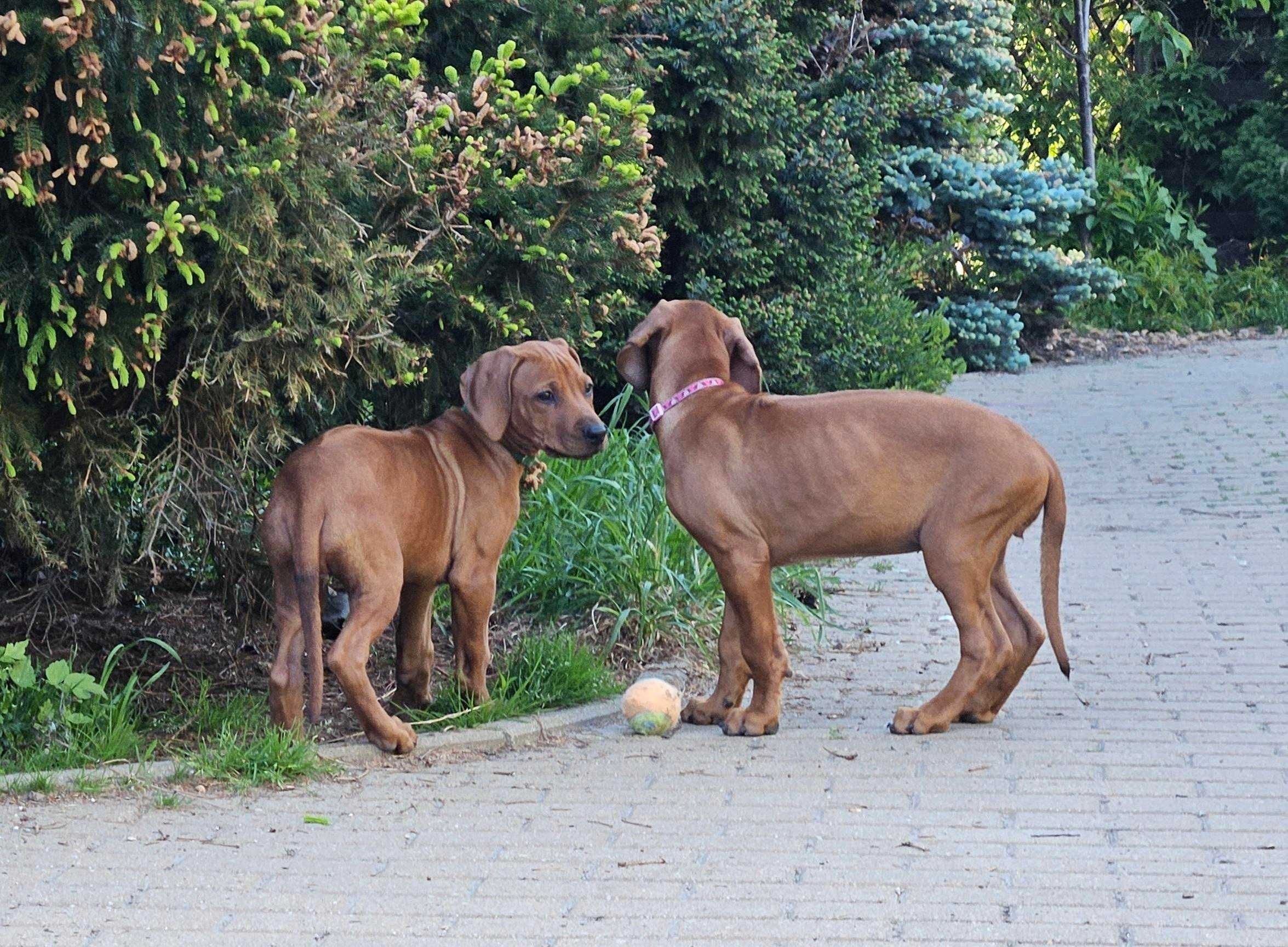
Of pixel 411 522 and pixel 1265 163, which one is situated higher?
pixel 411 522

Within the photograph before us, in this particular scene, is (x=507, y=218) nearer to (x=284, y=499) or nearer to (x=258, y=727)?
(x=284, y=499)

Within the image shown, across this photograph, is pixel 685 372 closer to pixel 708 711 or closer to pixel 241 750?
pixel 708 711

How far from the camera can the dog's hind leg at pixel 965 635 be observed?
5.56 metres

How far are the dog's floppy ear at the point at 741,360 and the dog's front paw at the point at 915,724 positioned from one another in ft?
4.14

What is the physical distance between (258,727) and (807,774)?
6.00 feet

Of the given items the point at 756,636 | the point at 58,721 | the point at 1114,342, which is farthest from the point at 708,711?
the point at 1114,342

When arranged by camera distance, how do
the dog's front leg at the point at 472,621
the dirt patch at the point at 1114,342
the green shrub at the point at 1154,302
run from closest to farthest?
the dog's front leg at the point at 472,621 → the dirt patch at the point at 1114,342 → the green shrub at the point at 1154,302

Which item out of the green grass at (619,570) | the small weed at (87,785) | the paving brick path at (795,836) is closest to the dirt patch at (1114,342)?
the green grass at (619,570)

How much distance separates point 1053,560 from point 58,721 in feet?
11.1

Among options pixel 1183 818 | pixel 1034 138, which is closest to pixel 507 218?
pixel 1183 818

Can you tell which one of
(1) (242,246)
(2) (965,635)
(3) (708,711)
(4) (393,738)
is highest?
(1) (242,246)

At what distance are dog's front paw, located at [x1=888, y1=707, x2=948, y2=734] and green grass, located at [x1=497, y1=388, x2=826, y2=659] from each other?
135 cm

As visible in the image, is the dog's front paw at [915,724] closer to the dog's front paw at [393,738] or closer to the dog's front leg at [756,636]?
the dog's front leg at [756,636]

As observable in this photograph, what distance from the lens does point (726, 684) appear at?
5.92 m
